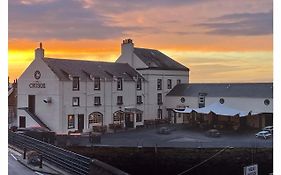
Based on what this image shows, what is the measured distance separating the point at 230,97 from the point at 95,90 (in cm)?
83

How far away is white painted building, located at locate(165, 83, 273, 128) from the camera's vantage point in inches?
103

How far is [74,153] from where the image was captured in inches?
94.1

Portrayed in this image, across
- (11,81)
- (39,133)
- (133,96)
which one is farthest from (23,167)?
(133,96)

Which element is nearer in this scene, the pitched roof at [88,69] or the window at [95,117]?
the pitched roof at [88,69]

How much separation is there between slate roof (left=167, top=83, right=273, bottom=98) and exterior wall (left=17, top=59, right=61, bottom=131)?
2.24 feet

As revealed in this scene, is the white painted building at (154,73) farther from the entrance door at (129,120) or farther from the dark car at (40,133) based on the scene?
the dark car at (40,133)

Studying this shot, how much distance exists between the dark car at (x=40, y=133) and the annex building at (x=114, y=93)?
0.09 feet

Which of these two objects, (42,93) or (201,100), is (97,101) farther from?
(201,100)

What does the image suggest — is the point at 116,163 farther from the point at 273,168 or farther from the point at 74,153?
the point at 273,168

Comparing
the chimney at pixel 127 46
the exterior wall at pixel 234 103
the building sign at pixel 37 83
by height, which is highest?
the chimney at pixel 127 46

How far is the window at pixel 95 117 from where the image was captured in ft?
7.87

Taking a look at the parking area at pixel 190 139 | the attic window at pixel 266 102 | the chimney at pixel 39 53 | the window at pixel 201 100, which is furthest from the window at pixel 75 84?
the attic window at pixel 266 102

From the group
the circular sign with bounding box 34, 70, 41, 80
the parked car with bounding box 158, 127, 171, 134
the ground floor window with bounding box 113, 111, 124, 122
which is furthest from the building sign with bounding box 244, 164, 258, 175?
the circular sign with bounding box 34, 70, 41, 80

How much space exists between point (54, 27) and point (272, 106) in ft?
4.51
